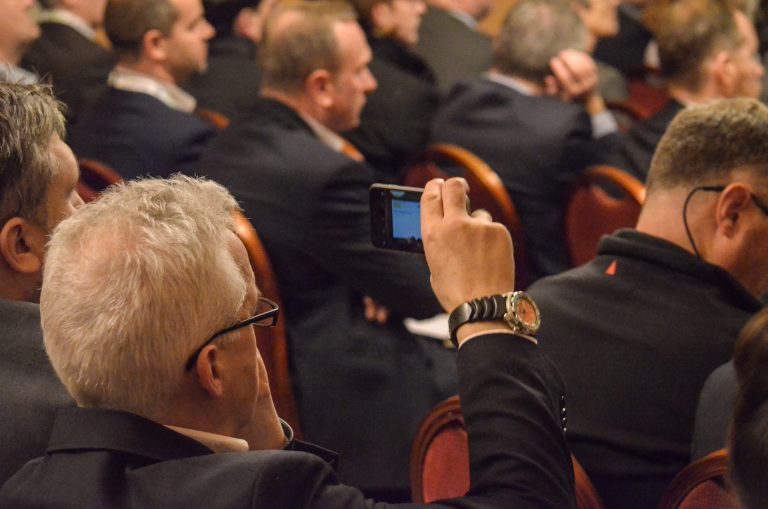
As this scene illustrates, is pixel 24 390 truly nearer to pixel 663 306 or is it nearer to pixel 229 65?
pixel 663 306

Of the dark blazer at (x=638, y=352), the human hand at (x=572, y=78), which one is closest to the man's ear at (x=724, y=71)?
the human hand at (x=572, y=78)

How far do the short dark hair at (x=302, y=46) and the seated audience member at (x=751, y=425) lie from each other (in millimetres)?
2207

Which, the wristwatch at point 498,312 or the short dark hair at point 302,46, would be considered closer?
the wristwatch at point 498,312

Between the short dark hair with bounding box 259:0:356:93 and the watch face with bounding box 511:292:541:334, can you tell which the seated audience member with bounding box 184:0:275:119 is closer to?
the short dark hair with bounding box 259:0:356:93

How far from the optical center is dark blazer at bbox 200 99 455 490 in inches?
104

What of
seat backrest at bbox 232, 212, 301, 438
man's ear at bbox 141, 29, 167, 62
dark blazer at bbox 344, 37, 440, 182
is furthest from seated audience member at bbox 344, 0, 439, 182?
seat backrest at bbox 232, 212, 301, 438

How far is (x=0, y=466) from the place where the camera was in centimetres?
136

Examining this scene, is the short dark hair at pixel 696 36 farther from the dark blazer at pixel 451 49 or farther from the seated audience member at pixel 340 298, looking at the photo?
the dark blazer at pixel 451 49

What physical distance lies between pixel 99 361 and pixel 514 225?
2004mm

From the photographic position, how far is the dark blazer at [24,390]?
4.48 feet

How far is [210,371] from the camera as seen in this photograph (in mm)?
1215

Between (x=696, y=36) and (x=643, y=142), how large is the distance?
435 mm

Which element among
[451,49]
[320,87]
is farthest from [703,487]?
[451,49]

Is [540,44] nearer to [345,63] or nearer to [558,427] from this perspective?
[345,63]
